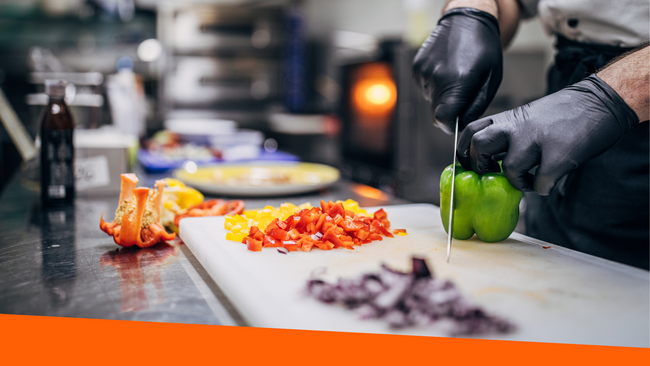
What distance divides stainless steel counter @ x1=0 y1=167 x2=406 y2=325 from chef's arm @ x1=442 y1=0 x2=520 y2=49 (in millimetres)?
923

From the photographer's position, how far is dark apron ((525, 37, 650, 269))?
3.66 ft

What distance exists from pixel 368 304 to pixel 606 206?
80cm

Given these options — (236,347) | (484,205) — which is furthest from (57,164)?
(484,205)

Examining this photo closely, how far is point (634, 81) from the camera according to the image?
90 cm

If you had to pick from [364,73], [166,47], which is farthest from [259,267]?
[166,47]

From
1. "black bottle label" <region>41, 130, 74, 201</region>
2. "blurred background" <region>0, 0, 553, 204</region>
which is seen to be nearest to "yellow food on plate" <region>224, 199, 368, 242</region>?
"black bottle label" <region>41, 130, 74, 201</region>

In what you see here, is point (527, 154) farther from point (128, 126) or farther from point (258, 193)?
point (128, 126)

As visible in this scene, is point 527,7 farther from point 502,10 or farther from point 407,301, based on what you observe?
point 407,301

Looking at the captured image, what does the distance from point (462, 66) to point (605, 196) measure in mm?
458

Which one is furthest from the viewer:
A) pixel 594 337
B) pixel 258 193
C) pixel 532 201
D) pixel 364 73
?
pixel 364 73

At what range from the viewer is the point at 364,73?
10.6ft

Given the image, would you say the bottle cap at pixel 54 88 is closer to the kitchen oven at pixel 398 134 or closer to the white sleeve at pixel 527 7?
the white sleeve at pixel 527 7

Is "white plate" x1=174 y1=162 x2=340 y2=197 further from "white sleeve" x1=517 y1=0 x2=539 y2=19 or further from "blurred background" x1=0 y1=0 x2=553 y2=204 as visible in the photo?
"white sleeve" x1=517 y1=0 x2=539 y2=19

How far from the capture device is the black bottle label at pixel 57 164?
1.36 metres
